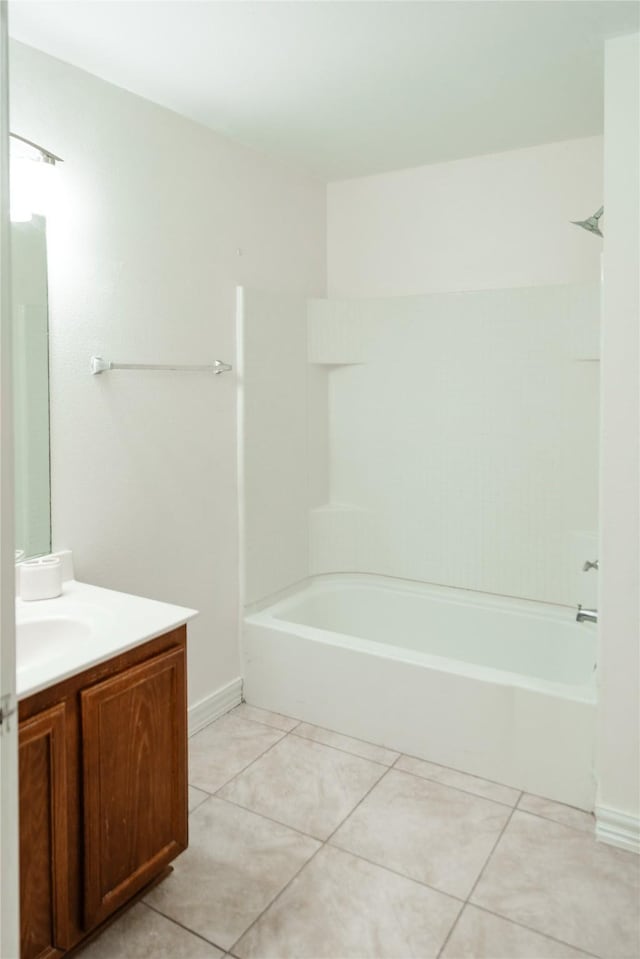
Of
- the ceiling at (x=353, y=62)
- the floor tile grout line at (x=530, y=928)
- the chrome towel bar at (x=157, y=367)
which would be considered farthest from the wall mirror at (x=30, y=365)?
the floor tile grout line at (x=530, y=928)

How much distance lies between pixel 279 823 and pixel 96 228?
6.58 feet

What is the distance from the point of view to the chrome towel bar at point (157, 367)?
2287 millimetres

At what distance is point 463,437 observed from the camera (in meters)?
3.23

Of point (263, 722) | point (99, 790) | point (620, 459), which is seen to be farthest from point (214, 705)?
point (620, 459)

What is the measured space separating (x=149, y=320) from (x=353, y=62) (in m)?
1.07

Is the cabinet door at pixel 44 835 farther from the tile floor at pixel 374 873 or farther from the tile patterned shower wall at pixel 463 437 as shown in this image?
the tile patterned shower wall at pixel 463 437

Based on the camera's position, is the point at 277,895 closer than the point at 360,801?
Yes

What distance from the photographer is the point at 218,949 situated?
1734 millimetres

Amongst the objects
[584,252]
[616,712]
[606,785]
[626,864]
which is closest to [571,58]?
[584,252]

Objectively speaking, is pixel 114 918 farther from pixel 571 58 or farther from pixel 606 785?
pixel 571 58

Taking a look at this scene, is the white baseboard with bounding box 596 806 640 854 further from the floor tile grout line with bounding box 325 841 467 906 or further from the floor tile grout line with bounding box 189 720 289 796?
the floor tile grout line with bounding box 189 720 289 796

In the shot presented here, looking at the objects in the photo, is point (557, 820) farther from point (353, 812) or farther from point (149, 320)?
point (149, 320)

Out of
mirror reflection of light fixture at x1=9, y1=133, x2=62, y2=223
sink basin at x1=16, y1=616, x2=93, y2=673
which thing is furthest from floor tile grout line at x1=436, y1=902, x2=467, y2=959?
mirror reflection of light fixture at x1=9, y1=133, x2=62, y2=223

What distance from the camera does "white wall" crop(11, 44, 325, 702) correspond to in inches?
85.7
